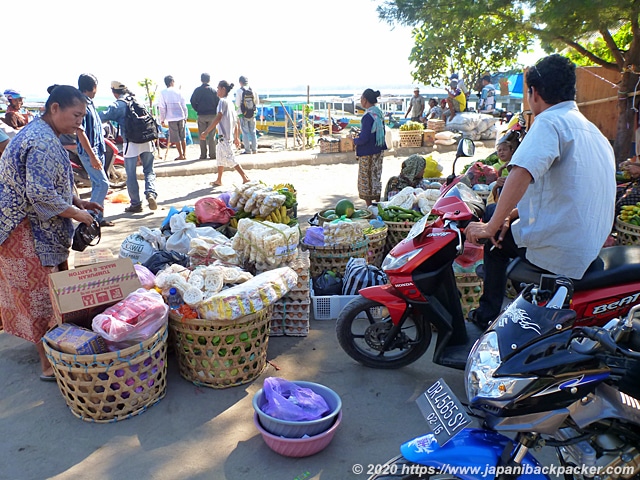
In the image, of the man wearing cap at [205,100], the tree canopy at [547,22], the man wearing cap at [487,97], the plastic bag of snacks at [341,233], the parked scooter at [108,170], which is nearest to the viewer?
the plastic bag of snacks at [341,233]

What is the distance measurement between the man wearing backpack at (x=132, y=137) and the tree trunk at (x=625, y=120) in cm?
690

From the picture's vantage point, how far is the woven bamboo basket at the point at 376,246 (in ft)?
16.3

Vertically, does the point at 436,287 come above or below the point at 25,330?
above

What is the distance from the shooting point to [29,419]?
3184mm

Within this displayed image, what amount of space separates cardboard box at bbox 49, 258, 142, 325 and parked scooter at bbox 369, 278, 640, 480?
2.15 metres

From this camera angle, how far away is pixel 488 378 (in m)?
1.73

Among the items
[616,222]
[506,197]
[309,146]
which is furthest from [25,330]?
[309,146]

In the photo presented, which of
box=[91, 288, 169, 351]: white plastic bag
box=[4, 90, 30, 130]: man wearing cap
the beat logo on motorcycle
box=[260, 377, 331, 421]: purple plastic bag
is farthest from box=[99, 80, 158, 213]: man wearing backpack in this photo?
the beat logo on motorcycle

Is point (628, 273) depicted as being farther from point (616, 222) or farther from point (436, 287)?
point (616, 222)

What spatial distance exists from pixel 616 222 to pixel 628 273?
2875 mm

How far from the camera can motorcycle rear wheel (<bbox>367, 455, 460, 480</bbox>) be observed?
5.99ft

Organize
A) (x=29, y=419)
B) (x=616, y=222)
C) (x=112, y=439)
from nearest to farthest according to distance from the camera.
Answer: (x=112, y=439) → (x=29, y=419) → (x=616, y=222)

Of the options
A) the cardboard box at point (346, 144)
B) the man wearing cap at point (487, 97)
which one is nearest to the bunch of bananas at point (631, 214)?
the cardboard box at point (346, 144)

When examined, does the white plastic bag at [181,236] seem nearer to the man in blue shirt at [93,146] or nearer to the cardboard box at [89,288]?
the cardboard box at [89,288]
